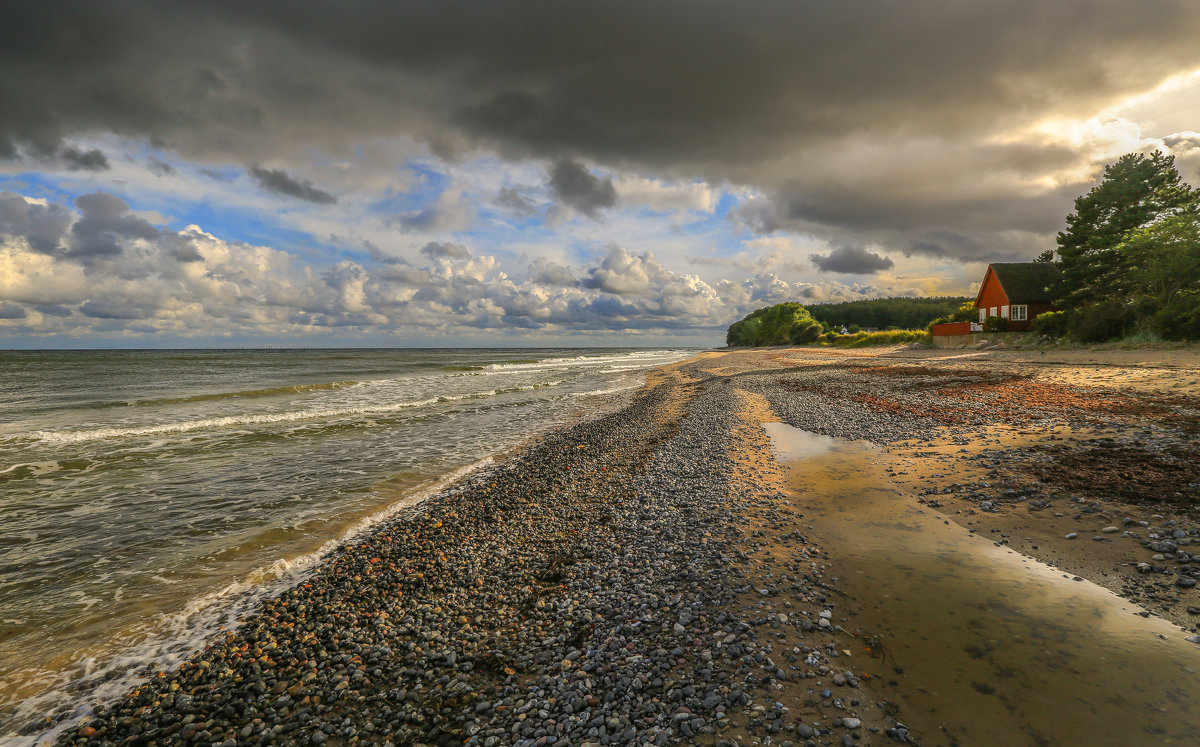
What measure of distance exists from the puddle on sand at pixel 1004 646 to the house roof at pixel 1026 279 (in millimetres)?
56191

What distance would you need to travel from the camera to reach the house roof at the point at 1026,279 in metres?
47.4

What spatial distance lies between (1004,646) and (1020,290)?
5991cm

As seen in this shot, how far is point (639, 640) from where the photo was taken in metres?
5.12

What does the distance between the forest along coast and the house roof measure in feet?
153

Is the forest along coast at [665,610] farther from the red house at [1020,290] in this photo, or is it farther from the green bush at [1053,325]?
the red house at [1020,290]

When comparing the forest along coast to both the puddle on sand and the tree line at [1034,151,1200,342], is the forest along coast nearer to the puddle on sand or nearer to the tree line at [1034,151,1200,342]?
the puddle on sand

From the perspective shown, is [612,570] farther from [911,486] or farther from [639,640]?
[911,486]

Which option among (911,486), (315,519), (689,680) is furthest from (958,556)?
(315,519)

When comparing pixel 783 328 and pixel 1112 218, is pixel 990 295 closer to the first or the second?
pixel 1112 218

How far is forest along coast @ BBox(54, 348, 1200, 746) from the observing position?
4.11m

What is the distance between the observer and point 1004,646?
4672 mm

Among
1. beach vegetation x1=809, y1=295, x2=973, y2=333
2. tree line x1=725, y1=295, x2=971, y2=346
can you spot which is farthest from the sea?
beach vegetation x1=809, y1=295, x2=973, y2=333

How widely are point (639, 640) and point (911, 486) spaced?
24.3 ft

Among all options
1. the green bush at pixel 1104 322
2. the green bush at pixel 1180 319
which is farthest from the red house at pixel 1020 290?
the green bush at pixel 1180 319
